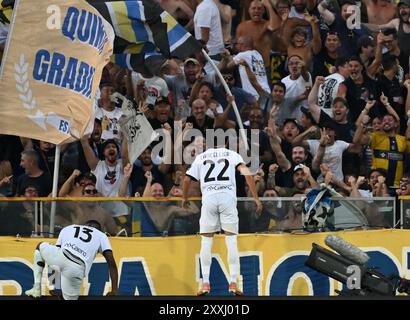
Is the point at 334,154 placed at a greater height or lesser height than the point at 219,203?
greater

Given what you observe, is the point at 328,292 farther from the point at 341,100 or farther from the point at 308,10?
the point at 308,10

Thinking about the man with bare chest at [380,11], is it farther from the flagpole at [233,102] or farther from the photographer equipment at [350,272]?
the photographer equipment at [350,272]

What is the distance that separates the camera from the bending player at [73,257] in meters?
15.5

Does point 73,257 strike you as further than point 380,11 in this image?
No

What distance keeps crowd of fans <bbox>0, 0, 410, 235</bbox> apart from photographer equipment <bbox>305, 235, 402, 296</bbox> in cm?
241

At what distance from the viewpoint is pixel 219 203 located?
53.8 feet

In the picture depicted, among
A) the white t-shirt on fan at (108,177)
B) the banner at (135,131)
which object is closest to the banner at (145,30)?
the banner at (135,131)

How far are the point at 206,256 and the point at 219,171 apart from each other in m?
0.97

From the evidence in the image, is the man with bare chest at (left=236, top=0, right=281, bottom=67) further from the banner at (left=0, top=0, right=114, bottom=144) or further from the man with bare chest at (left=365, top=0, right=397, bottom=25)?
the banner at (left=0, top=0, right=114, bottom=144)

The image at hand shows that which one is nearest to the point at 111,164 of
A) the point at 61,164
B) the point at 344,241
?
the point at 61,164

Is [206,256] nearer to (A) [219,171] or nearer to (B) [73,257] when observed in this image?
(A) [219,171]

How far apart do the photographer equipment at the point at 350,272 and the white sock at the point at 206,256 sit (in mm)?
1118

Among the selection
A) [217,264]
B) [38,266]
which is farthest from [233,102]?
[38,266]

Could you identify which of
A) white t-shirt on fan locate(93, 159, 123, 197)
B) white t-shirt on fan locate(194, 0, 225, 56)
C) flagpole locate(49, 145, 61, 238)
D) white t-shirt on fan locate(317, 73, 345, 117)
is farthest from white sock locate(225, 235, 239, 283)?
white t-shirt on fan locate(194, 0, 225, 56)
